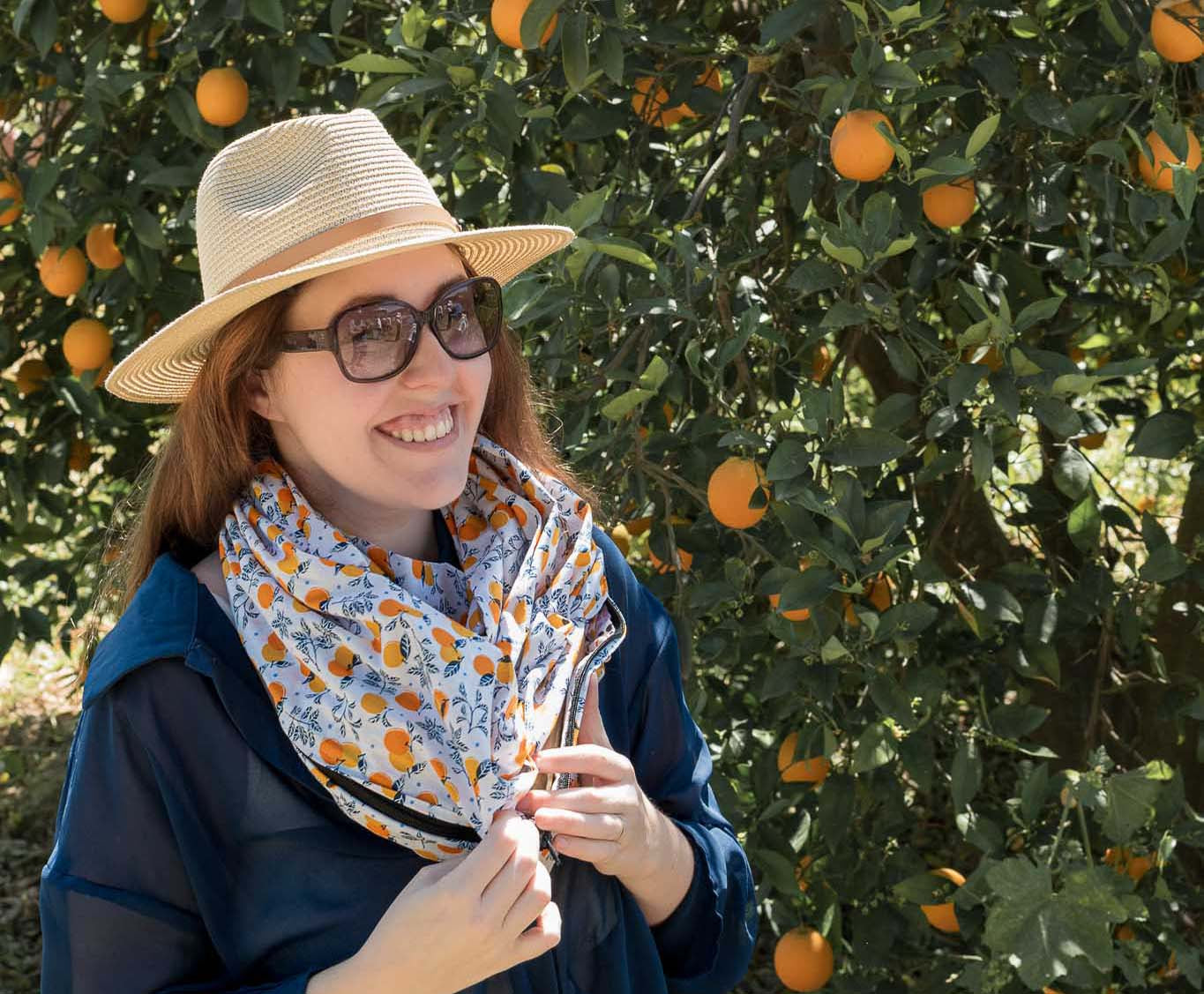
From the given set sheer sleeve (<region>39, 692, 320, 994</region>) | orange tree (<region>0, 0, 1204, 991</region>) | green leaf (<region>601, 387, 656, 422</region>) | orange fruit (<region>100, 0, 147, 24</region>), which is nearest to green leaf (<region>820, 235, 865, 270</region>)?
orange tree (<region>0, 0, 1204, 991</region>)

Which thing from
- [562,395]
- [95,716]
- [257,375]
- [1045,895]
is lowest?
[1045,895]

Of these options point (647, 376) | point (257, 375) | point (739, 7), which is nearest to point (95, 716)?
point (257, 375)

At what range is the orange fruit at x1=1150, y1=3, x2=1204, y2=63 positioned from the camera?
1.71 meters

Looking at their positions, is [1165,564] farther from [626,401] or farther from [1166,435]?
[626,401]

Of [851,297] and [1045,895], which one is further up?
[851,297]

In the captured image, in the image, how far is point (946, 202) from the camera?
191cm

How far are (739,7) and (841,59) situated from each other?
44 cm

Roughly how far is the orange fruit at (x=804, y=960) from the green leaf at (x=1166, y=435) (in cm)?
81

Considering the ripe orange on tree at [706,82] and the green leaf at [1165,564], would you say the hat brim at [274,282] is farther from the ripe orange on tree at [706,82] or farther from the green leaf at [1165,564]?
the green leaf at [1165,564]

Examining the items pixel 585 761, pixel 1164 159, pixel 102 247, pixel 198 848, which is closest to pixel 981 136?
pixel 1164 159

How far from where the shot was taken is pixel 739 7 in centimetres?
245

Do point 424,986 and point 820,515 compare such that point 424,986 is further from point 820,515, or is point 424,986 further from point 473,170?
point 473,170

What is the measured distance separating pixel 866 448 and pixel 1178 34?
0.58m

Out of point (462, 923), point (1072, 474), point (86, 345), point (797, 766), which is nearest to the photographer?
point (462, 923)
